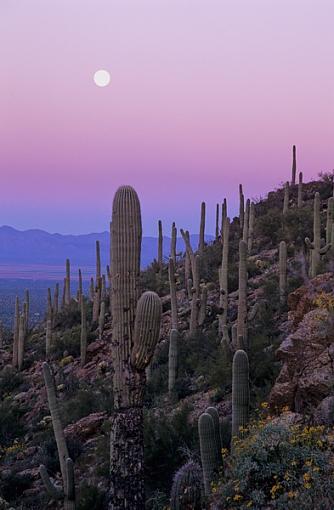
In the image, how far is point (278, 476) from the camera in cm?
555

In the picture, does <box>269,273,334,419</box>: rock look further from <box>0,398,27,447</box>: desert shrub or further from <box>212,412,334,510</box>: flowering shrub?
<box>0,398,27,447</box>: desert shrub

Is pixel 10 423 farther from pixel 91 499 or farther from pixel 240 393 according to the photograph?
pixel 240 393

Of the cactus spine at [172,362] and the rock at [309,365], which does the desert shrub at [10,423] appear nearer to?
the cactus spine at [172,362]

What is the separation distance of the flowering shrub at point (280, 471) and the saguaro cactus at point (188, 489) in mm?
821

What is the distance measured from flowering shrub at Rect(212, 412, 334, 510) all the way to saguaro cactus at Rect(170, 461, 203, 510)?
821 millimetres

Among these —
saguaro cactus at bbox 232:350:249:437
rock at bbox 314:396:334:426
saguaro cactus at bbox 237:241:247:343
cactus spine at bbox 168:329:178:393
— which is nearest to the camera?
rock at bbox 314:396:334:426

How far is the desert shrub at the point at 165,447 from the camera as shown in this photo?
8.53 m

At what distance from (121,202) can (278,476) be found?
362 centimetres

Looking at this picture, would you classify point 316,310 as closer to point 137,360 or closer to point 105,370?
point 137,360

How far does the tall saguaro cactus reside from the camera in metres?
6.81

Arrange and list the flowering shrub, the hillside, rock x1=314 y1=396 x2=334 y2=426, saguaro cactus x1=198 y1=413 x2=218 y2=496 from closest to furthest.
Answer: the flowering shrub → the hillside → rock x1=314 y1=396 x2=334 y2=426 → saguaro cactus x1=198 y1=413 x2=218 y2=496

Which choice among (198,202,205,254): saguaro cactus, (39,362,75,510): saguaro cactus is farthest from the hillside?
(198,202,205,254): saguaro cactus

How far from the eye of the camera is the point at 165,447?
29.6 ft

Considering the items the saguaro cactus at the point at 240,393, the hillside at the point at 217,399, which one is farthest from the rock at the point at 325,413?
the saguaro cactus at the point at 240,393
